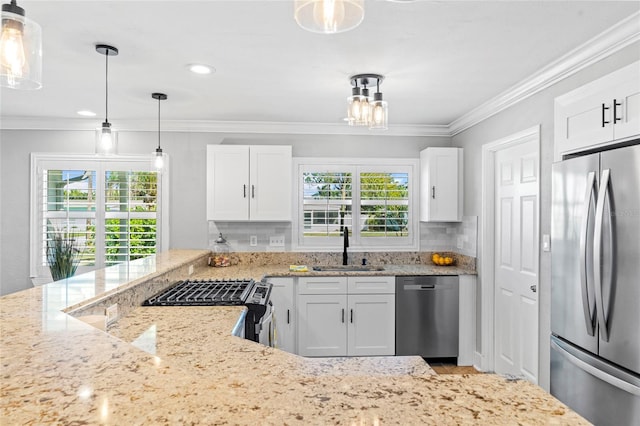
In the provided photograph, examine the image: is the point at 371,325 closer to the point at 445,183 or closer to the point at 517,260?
the point at 517,260

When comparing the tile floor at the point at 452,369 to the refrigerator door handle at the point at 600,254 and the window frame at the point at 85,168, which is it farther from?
the window frame at the point at 85,168

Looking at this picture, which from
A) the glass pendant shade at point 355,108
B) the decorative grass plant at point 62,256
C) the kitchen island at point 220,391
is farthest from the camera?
the decorative grass plant at point 62,256

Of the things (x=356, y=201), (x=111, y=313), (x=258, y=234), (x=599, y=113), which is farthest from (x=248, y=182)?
(x=599, y=113)

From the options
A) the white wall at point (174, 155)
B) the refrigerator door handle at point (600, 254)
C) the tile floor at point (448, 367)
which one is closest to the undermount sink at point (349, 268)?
the white wall at point (174, 155)

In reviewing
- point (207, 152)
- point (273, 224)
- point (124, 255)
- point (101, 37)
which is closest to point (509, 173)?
point (273, 224)

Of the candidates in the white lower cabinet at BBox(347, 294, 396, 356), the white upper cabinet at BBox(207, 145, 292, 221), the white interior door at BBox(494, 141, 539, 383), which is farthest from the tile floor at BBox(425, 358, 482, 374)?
the white upper cabinet at BBox(207, 145, 292, 221)

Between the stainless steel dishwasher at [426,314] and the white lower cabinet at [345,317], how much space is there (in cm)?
10

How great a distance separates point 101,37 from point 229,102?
1467 millimetres

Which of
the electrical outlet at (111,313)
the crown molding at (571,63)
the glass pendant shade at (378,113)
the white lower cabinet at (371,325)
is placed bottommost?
the white lower cabinet at (371,325)

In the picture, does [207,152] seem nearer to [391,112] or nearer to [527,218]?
[391,112]

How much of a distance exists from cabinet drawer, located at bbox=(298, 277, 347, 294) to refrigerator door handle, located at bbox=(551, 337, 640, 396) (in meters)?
1.94

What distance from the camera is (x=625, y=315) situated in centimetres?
206

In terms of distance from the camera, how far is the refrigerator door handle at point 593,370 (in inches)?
79.0

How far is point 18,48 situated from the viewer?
1.12 m
